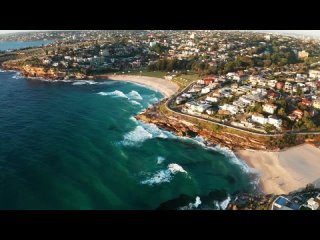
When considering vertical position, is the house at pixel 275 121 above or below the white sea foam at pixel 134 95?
above

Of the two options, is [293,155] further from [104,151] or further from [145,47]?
[145,47]

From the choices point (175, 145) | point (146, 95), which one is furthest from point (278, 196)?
point (146, 95)

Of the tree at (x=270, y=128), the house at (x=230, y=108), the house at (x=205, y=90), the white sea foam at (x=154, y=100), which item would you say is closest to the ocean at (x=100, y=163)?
the white sea foam at (x=154, y=100)

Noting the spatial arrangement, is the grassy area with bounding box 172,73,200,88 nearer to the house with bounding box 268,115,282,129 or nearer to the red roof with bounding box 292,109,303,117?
the red roof with bounding box 292,109,303,117

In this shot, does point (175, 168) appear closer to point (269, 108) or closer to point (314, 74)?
point (269, 108)

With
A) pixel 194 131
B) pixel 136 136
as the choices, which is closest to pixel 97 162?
pixel 136 136

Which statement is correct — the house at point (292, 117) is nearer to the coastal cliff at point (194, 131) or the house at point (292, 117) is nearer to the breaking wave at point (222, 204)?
the coastal cliff at point (194, 131)
